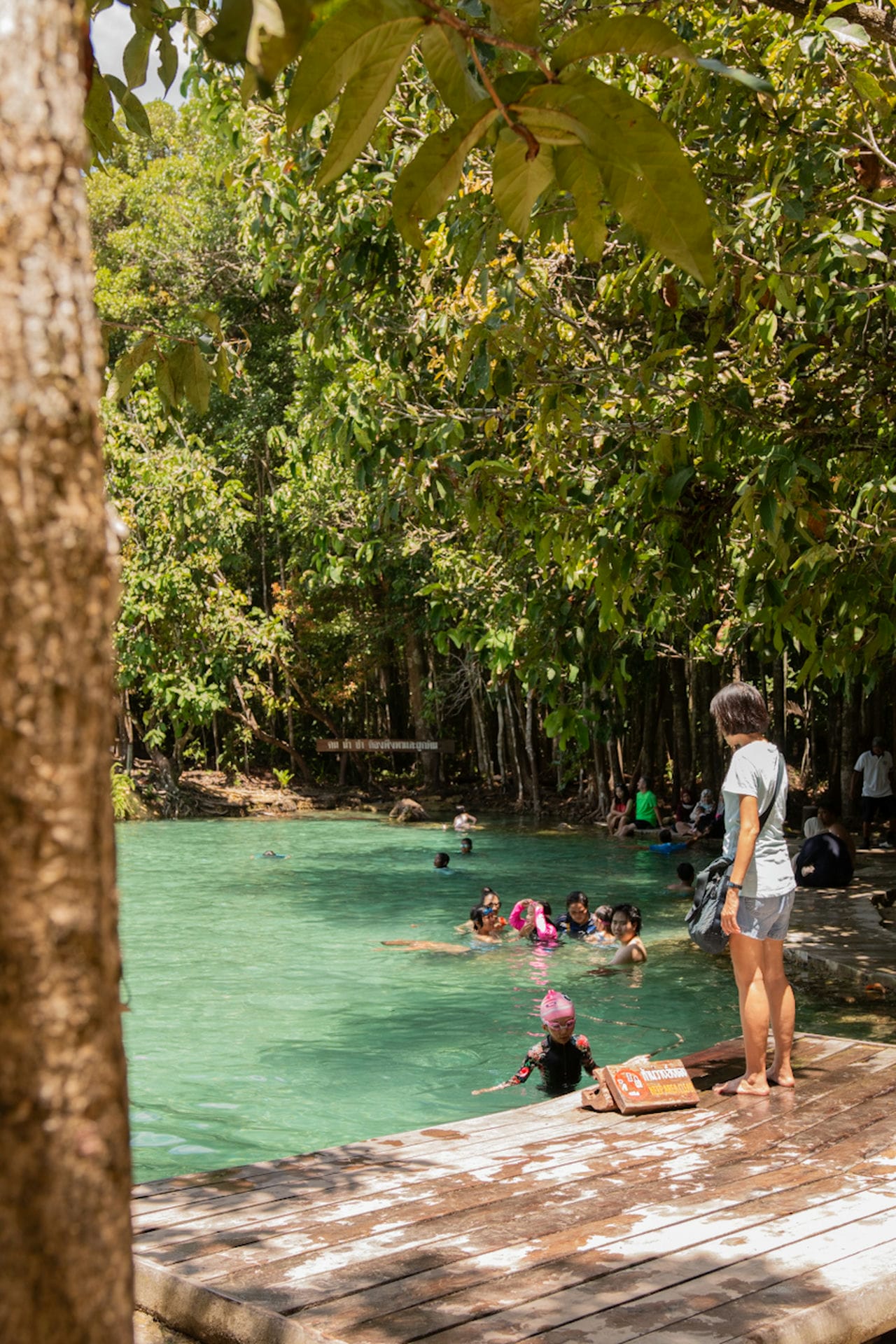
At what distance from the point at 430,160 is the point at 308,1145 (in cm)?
717

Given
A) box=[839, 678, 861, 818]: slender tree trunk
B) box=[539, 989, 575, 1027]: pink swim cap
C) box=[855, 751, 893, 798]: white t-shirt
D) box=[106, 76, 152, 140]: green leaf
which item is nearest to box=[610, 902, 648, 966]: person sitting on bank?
box=[539, 989, 575, 1027]: pink swim cap

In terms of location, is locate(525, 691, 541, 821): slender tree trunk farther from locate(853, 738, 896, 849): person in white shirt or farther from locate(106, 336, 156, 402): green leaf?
locate(106, 336, 156, 402): green leaf

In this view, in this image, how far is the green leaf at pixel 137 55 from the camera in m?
2.59

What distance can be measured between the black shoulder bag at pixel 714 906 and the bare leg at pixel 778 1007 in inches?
7.7

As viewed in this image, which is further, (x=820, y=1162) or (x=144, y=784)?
(x=144, y=784)

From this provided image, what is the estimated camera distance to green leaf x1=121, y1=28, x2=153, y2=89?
2.59 meters

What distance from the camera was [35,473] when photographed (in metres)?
1.05

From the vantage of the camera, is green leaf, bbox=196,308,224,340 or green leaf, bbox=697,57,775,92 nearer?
green leaf, bbox=697,57,775,92

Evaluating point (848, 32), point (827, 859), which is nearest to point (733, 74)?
point (848, 32)

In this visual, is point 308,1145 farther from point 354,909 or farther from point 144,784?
point 144,784

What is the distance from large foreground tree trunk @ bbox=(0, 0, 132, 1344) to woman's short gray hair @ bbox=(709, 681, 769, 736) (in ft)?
16.2

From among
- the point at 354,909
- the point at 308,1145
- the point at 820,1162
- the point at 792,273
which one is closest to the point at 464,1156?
the point at 820,1162

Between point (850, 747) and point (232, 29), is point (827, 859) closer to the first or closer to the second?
point (850, 747)

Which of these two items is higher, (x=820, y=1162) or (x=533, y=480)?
(x=533, y=480)
